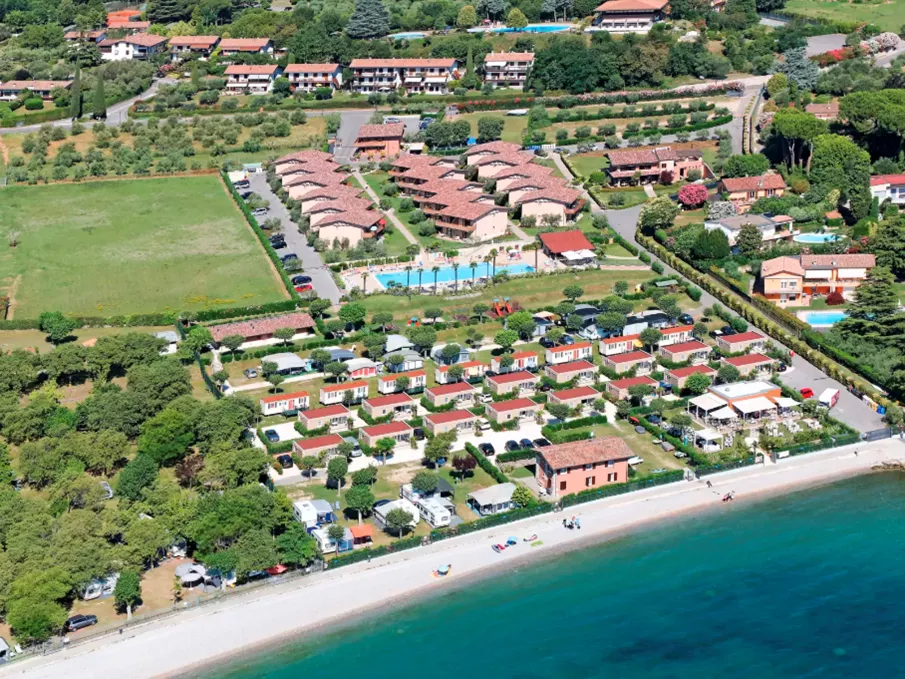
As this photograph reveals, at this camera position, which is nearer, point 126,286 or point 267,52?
point 126,286

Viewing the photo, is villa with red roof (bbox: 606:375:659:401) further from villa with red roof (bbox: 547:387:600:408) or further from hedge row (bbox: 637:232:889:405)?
hedge row (bbox: 637:232:889:405)

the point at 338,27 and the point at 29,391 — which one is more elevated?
the point at 338,27

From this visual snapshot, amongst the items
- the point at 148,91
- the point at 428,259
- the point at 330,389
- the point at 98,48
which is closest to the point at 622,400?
the point at 330,389

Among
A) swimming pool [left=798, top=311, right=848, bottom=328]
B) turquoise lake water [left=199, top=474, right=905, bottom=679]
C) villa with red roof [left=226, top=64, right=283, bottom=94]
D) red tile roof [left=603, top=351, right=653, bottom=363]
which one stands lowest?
turquoise lake water [left=199, top=474, right=905, bottom=679]

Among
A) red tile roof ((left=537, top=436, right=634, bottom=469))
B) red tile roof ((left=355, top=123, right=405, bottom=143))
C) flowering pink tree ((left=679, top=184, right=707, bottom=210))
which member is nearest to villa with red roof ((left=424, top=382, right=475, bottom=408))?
red tile roof ((left=537, top=436, right=634, bottom=469))

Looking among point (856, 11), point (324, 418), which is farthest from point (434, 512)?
point (856, 11)

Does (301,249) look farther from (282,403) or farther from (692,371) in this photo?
(692,371)

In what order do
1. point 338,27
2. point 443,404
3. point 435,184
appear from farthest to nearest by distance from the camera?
point 338,27 → point 435,184 → point 443,404

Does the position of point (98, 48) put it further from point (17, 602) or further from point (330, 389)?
point (17, 602)
